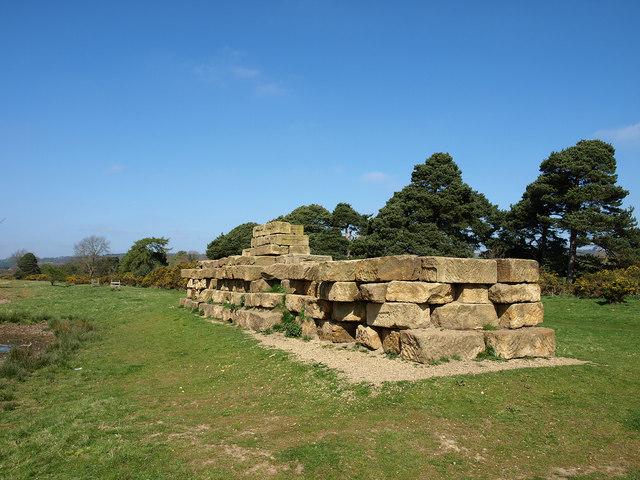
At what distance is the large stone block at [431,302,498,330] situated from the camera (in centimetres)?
1012

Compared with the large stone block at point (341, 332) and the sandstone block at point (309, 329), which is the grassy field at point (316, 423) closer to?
the large stone block at point (341, 332)

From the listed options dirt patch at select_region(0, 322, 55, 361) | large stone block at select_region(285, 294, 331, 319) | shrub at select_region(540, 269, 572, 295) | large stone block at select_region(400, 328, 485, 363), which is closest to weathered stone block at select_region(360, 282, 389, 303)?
large stone block at select_region(400, 328, 485, 363)

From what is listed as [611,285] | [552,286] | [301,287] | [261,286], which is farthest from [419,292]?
[552,286]

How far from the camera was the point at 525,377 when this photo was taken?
838cm

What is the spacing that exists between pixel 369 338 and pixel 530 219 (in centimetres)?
3035

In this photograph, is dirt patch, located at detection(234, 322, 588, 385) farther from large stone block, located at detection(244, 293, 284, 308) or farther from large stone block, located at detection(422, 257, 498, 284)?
large stone block, located at detection(244, 293, 284, 308)

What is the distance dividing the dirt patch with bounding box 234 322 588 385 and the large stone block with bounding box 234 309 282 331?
3214 millimetres

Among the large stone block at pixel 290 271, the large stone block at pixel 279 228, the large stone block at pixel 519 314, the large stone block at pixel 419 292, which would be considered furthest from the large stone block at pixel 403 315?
the large stone block at pixel 279 228

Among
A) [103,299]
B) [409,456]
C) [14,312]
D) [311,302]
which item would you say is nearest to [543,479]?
[409,456]

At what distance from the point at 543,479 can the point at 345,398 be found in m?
3.24

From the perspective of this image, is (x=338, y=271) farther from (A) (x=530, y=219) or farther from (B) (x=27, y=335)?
(A) (x=530, y=219)

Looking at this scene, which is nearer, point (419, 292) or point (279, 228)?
point (419, 292)

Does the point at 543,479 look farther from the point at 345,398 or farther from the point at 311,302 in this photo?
the point at 311,302

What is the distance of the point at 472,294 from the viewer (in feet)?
34.4
